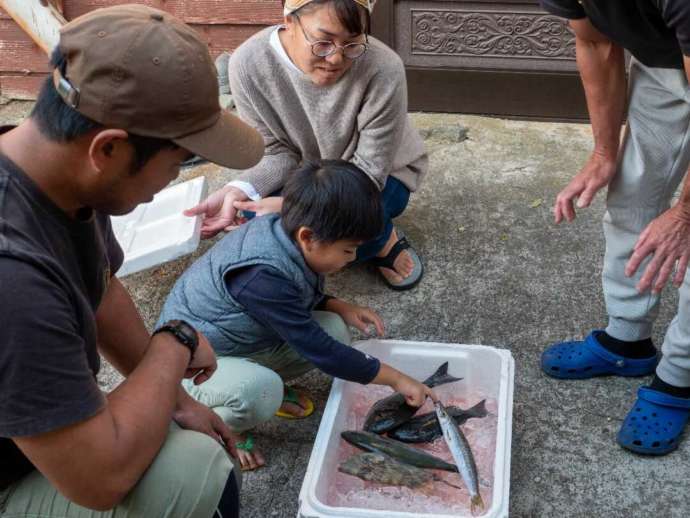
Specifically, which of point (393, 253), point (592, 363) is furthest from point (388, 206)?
point (592, 363)

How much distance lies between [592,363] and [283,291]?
4.20 feet

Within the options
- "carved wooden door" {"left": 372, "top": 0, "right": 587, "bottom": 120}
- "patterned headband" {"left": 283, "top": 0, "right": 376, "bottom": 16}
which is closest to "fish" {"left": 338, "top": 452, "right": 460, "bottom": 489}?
"patterned headband" {"left": 283, "top": 0, "right": 376, "bottom": 16}

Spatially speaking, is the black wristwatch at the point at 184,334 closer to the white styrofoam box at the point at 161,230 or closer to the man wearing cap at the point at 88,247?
the man wearing cap at the point at 88,247

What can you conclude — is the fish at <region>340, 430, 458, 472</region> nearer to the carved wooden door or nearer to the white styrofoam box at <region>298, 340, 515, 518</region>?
the white styrofoam box at <region>298, 340, 515, 518</region>

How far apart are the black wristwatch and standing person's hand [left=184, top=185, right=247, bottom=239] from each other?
1341mm

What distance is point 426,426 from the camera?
104 inches

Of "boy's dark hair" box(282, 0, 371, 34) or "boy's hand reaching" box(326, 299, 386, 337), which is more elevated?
"boy's dark hair" box(282, 0, 371, 34)

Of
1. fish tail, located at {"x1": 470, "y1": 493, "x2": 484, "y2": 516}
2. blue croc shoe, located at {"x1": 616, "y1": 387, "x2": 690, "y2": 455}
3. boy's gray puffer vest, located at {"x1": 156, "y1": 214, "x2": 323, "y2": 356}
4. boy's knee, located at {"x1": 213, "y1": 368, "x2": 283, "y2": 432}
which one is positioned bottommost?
blue croc shoe, located at {"x1": 616, "y1": 387, "x2": 690, "y2": 455}

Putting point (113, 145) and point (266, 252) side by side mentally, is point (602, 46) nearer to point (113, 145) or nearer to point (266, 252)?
point (266, 252)

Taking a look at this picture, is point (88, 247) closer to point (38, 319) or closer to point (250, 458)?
point (38, 319)

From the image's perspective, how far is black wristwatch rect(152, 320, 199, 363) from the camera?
1.97 metres

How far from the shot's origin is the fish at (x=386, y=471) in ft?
8.02

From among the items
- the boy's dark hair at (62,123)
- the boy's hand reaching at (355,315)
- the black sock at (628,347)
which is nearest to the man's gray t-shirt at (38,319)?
the boy's dark hair at (62,123)

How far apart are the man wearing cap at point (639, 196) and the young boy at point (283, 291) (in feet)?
2.53
